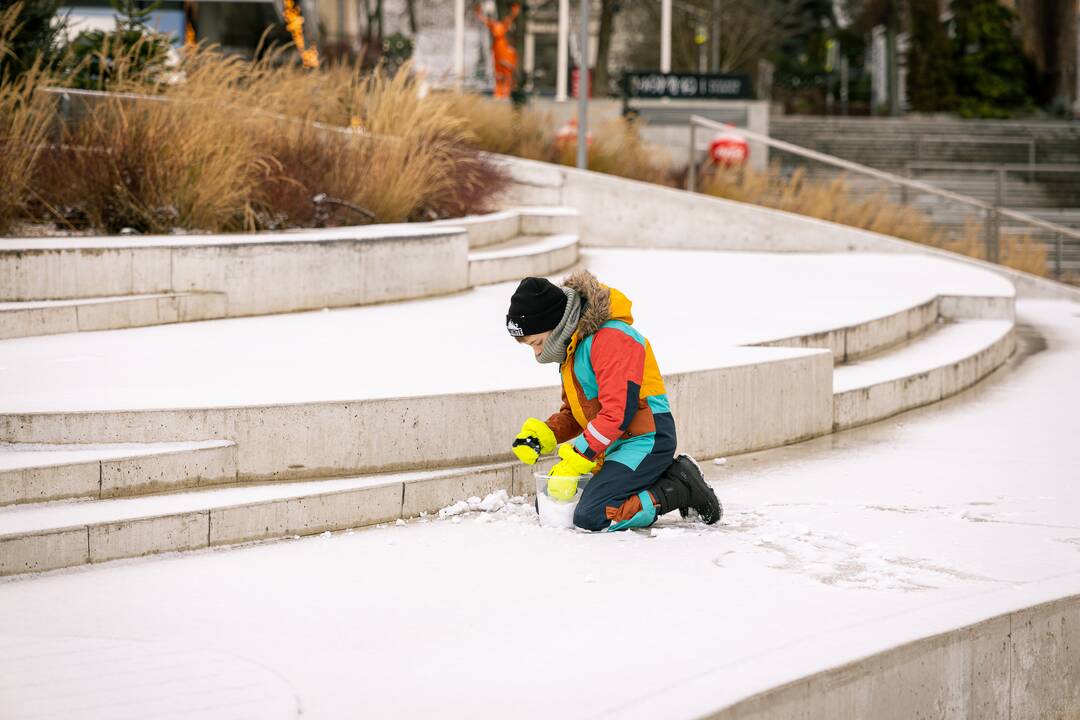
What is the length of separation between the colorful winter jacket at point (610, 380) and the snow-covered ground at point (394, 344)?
0.73 meters

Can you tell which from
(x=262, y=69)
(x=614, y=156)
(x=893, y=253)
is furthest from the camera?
(x=614, y=156)

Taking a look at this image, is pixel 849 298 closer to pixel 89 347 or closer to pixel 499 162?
pixel 499 162

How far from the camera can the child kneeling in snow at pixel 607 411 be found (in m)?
5.59

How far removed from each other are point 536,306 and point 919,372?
4.06m

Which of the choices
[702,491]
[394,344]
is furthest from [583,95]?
[702,491]

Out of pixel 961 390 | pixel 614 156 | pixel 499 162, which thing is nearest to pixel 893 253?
pixel 614 156

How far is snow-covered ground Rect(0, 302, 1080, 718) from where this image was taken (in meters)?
3.95

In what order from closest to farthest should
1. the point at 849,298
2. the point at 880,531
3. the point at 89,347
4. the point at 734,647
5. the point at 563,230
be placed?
the point at 734,647 → the point at 880,531 → the point at 89,347 → the point at 849,298 → the point at 563,230

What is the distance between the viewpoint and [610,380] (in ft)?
18.3

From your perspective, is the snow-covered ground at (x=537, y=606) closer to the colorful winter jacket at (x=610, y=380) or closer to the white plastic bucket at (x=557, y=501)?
the white plastic bucket at (x=557, y=501)

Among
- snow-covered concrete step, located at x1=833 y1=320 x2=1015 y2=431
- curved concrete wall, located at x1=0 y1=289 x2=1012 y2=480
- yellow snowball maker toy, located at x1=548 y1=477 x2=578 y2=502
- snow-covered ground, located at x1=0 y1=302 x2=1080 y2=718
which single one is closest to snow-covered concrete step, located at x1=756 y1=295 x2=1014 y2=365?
snow-covered concrete step, located at x1=833 y1=320 x2=1015 y2=431

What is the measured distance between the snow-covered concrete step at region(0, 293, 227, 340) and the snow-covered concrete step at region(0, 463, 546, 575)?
2872mm

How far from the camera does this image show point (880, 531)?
19.1ft

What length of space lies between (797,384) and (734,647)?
11.4 ft
